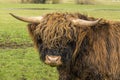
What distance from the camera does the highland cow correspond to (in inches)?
272

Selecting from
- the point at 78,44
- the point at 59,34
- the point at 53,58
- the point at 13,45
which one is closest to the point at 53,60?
the point at 53,58

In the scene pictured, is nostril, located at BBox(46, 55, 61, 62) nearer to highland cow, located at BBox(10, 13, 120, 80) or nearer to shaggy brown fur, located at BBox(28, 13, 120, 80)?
highland cow, located at BBox(10, 13, 120, 80)

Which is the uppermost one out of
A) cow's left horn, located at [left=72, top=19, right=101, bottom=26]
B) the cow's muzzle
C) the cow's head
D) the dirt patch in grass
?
cow's left horn, located at [left=72, top=19, right=101, bottom=26]

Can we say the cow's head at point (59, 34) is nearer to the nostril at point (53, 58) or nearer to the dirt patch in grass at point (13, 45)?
the nostril at point (53, 58)

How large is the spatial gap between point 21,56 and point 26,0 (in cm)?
5050

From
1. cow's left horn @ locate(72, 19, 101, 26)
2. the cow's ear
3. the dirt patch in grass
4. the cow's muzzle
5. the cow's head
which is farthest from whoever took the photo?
the dirt patch in grass

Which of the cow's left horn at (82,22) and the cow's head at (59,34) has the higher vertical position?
the cow's left horn at (82,22)

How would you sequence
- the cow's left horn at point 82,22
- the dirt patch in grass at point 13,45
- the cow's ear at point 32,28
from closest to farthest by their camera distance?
the cow's left horn at point 82,22 → the cow's ear at point 32,28 → the dirt patch in grass at point 13,45

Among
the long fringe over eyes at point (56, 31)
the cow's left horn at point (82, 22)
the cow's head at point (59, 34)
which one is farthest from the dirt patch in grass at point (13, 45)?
the cow's left horn at point (82, 22)

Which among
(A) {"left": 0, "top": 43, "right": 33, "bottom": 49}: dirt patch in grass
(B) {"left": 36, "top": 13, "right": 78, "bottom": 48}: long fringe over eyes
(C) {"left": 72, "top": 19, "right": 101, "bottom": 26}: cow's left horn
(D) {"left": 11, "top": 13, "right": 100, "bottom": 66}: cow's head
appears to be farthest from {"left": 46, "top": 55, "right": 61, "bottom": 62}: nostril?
(A) {"left": 0, "top": 43, "right": 33, "bottom": 49}: dirt patch in grass

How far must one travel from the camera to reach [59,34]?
690 cm

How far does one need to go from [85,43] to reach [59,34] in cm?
55

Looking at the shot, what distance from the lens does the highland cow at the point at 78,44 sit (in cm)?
691

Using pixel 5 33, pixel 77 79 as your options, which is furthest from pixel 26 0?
pixel 77 79
